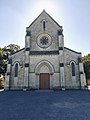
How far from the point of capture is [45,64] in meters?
25.1

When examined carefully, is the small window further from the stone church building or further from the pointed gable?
the pointed gable

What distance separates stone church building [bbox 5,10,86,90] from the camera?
2394cm

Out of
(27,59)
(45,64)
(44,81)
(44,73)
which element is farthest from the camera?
(44,73)

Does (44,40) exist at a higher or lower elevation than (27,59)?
higher

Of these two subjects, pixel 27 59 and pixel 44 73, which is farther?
pixel 44 73

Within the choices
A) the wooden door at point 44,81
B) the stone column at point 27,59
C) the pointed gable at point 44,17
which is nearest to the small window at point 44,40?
the stone column at point 27,59

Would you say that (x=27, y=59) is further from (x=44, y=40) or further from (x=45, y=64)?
(x=44, y=40)

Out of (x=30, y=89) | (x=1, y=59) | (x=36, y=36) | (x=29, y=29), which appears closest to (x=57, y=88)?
(x=30, y=89)

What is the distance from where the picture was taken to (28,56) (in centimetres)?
2491

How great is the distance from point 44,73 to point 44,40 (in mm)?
6368

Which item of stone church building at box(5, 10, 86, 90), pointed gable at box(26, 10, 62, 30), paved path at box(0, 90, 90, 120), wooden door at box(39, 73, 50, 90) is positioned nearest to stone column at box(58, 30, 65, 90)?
stone church building at box(5, 10, 86, 90)

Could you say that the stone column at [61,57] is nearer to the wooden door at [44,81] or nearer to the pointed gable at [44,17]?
the wooden door at [44,81]

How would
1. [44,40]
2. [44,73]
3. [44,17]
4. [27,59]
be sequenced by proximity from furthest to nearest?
1. [44,17]
2. [44,40]
3. [44,73]
4. [27,59]

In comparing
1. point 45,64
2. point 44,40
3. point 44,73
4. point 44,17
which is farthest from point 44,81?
point 44,17
